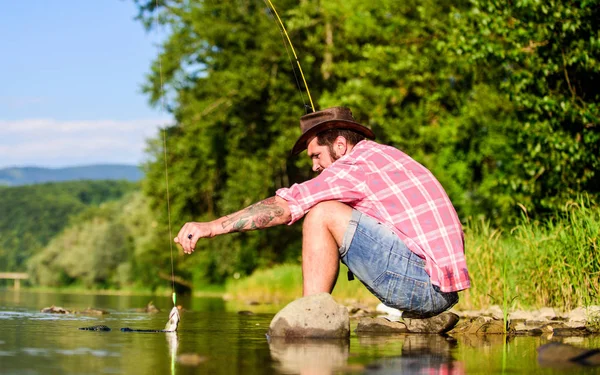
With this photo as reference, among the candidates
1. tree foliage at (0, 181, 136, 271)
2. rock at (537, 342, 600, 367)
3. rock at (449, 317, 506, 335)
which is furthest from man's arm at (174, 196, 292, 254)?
tree foliage at (0, 181, 136, 271)

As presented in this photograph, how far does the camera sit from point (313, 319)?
219 inches

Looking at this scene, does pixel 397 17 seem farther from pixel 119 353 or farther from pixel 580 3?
pixel 119 353

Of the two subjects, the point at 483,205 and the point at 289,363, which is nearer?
the point at 289,363

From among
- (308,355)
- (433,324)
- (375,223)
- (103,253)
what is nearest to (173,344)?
(308,355)

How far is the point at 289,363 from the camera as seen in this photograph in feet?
13.7

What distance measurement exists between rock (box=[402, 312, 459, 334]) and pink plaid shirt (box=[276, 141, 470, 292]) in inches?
44.6

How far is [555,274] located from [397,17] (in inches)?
544

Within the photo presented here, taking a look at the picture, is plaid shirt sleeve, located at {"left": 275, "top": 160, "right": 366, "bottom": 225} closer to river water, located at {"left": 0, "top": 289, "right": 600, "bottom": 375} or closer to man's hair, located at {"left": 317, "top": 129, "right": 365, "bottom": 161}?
man's hair, located at {"left": 317, "top": 129, "right": 365, "bottom": 161}

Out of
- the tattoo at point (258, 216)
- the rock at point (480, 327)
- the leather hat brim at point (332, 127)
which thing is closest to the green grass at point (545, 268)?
the rock at point (480, 327)

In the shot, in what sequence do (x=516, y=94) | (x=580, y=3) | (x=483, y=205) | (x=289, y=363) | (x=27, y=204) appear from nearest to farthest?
(x=289, y=363)
(x=580, y=3)
(x=516, y=94)
(x=483, y=205)
(x=27, y=204)

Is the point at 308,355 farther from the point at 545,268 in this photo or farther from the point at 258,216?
the point at 545,268

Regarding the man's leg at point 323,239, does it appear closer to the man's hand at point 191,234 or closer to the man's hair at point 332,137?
the man's hair at point 332,137

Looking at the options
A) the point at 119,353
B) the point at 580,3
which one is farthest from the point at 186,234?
the point at 580,3

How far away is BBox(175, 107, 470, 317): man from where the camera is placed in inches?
209
